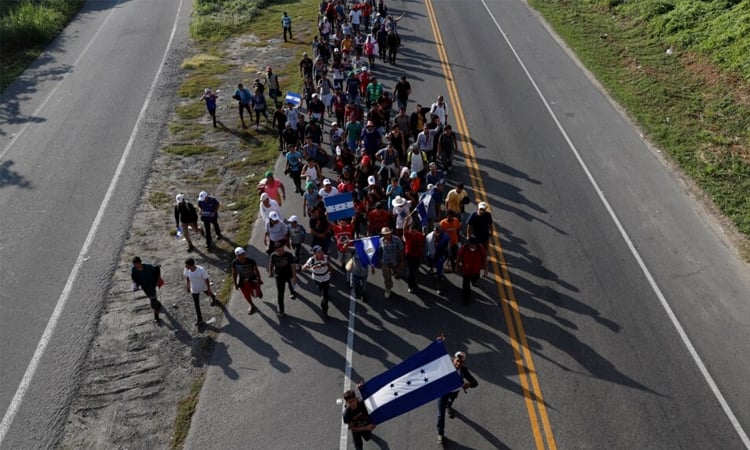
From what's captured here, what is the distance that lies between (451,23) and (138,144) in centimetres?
1789

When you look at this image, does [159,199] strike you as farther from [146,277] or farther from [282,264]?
[282,264]

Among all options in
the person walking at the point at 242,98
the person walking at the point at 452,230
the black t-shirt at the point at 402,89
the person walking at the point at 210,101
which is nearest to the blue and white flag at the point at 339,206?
the person walking at the point at 452,230

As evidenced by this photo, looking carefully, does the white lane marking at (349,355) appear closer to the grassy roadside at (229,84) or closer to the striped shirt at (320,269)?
the striped shirt at (320,269)

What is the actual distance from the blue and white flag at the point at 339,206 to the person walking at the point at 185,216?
3.26m

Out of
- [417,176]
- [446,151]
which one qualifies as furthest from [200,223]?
[446,151]

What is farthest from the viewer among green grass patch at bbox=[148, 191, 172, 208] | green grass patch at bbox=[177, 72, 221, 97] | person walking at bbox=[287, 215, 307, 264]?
green grass patch at bbox=[177, 72, 221, 97]

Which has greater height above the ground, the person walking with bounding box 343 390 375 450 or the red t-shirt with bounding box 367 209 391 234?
the red t-shirt with bounding box 367 209 391 234

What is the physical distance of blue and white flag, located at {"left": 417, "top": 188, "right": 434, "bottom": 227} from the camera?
541 inches

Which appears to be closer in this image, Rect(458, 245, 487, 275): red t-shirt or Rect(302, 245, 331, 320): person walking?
Rect(302, 245, 331, 320): person walking

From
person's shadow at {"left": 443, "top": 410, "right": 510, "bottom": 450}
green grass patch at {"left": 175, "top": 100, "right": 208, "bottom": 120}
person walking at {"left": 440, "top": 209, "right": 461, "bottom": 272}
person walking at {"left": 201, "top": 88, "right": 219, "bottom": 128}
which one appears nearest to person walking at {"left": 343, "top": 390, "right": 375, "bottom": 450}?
person's shadow at {"left": 443, "top": 410, "right": 510, "bottom": 450}

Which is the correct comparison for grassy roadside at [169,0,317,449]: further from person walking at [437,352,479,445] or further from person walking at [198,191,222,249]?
person walking at [437,352,479,445]

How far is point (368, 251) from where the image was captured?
12.2 metres

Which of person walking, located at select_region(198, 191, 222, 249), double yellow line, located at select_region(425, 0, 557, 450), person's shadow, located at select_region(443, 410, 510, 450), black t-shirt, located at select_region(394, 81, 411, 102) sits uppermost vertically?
black t-shirt, located at select_region(394, 81, 411, 102)

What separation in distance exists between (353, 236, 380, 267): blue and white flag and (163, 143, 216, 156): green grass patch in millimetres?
8992
